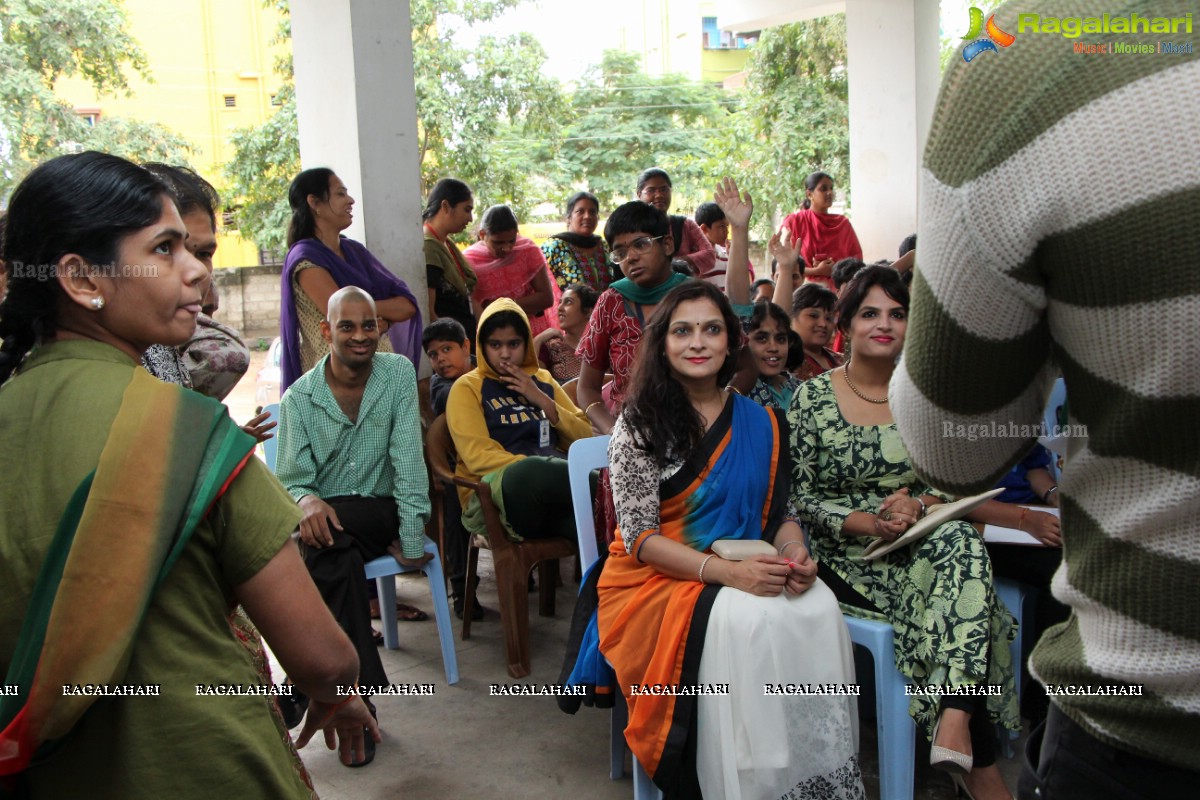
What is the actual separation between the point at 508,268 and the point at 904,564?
3477mm

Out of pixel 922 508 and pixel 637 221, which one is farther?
pixel 637 221

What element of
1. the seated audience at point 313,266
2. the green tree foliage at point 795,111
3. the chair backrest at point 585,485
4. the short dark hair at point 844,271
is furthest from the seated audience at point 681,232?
the green tree foliage at point 795,111

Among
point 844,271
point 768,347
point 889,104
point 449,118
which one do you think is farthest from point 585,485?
point 449,118

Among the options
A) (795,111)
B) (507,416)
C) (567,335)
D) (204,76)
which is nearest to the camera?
(507,416)

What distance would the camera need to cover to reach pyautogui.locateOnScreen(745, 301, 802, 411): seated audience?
381cm

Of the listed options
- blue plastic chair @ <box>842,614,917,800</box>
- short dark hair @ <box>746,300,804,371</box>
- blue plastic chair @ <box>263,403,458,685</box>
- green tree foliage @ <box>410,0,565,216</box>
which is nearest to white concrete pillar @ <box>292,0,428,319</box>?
blue plastic chair @ <box>263,403,458,685</box>

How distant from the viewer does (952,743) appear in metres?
2.44

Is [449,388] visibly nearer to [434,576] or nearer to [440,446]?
[440,446]

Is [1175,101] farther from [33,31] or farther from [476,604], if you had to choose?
[33,31]

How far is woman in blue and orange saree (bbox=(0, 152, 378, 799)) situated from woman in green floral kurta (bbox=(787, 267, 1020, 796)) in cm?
175

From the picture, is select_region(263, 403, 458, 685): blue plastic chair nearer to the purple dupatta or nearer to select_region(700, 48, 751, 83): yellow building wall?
the purple dupatta

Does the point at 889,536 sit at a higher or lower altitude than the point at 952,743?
higher

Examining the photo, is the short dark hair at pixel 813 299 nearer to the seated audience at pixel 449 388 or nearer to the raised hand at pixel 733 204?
the raised hand at pixel 733 204

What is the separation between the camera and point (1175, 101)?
2.59 feet
